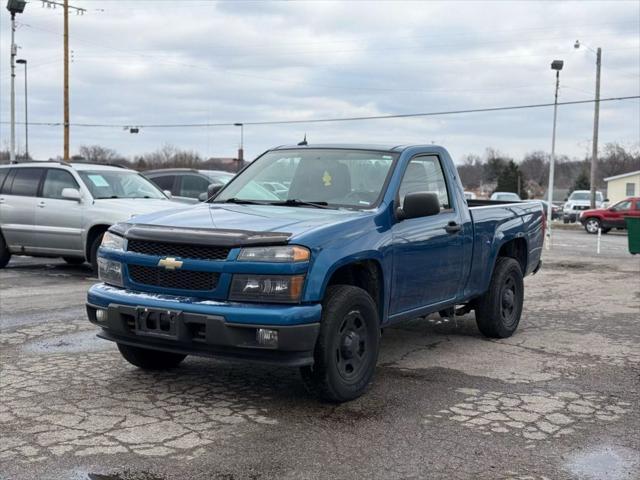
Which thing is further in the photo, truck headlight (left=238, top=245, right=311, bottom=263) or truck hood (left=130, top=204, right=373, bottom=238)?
truck hood (left=130, top=204, right=373, bottom=238)

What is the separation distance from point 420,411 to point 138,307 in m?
1.99

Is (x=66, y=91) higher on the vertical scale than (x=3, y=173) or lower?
A: higher

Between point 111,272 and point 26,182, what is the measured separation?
8443 mm

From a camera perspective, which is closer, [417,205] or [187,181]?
[417,205]

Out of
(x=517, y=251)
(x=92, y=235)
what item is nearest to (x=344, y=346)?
(x=517, y=251)

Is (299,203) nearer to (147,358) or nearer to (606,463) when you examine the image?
(147,358)

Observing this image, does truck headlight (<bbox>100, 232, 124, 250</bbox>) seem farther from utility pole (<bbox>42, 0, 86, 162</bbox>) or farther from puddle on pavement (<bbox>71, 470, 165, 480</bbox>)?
utility pole (<bbox>42, 0, 86, 162</bbox>)

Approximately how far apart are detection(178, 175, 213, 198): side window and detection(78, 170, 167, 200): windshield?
543 centimetres

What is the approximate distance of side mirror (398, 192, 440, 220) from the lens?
5.81 metres

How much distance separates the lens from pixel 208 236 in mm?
5023

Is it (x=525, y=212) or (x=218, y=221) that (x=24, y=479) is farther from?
(x=525, y=212)

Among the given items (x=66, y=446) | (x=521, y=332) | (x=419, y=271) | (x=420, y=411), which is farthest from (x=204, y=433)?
(x=521, y=332)

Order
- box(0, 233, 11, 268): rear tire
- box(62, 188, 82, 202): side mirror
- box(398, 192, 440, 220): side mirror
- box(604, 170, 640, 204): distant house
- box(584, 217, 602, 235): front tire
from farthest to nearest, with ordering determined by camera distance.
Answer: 1. box(604, 170, 640, 204): distant house
2. box(584, 217, 602, 235): front tire
3. box(0, 233, 11, 268): rear tire
4. box(62, 188, 82, 202): side mirror
5. box(398, 192, 440, 220): side mirror

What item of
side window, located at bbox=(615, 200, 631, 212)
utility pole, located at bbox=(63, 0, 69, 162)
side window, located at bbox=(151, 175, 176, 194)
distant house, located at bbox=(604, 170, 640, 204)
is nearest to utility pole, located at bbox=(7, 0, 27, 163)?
utility pole, located at bbox=(63, 0, 69, 162)
